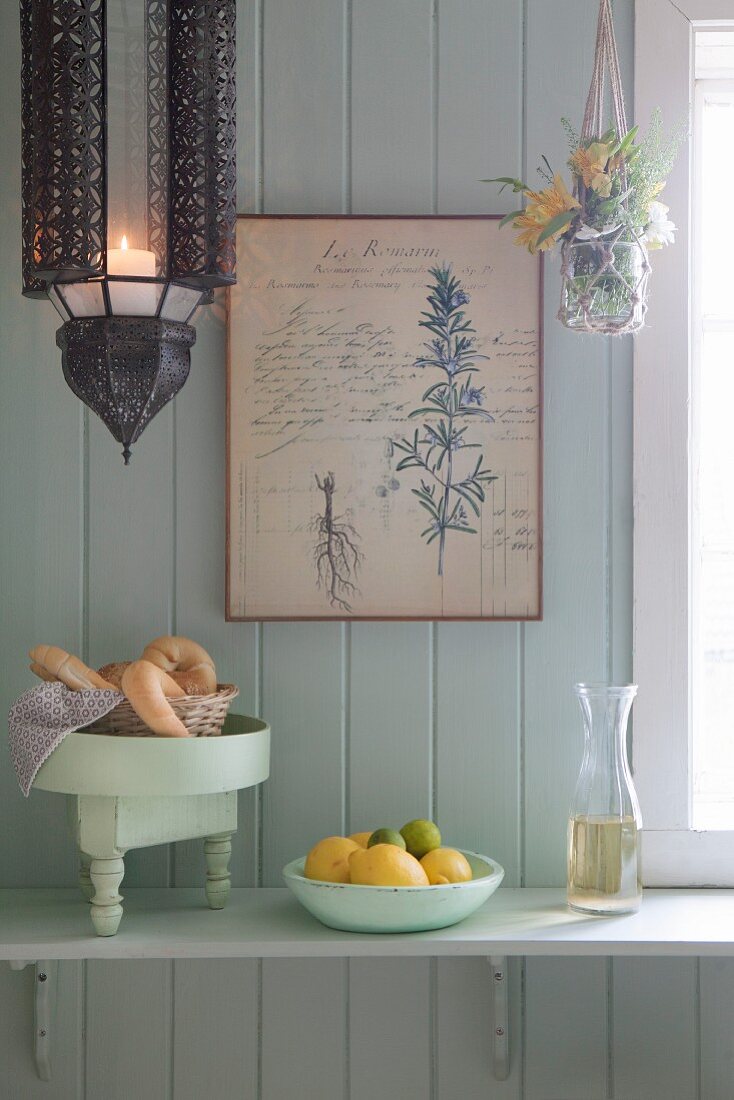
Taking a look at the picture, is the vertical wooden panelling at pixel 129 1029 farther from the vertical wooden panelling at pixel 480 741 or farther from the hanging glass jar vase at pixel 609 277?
the hanging glass jar vase at pixel 609 277

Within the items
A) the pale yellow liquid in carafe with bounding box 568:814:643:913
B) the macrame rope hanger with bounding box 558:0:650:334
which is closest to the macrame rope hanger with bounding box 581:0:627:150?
the macrame rope hanger with bounding box 558:0:650:334

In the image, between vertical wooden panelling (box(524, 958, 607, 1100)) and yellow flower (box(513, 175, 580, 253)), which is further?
vertical wooden panelling (box(524, 958, 607, 1100))

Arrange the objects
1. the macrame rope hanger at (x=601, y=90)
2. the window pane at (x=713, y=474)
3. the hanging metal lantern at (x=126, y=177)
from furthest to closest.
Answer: the window pane at (x=713, y=474)
the macrame rope hanger at (x=601, y=90)
the hanging metal lantern at (x=126, y=177)

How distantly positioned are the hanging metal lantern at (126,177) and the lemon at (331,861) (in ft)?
1.72

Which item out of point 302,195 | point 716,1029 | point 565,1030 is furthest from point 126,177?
point 716,1029

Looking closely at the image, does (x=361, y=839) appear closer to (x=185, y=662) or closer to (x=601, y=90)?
(x=185, y=662)

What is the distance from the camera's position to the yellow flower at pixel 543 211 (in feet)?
4.04

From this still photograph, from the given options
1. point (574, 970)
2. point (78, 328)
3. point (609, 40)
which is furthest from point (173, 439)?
point (574, 970)

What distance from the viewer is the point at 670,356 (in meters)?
1.43

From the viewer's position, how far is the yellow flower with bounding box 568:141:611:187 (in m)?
1.21

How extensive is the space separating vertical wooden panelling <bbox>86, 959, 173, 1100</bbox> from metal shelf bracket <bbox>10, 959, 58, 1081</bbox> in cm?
5

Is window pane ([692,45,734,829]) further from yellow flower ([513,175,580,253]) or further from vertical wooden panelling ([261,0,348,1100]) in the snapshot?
vertical wooden panelling ([261,0,348,1100])

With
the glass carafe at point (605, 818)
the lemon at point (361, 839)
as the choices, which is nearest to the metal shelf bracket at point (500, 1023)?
the glass carafe at point (605, 818)

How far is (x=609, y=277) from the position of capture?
1215mm
